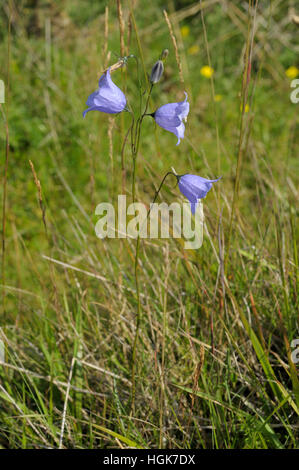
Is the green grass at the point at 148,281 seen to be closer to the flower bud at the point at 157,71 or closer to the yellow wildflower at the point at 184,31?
the yellow wildflower at the point at 184,31

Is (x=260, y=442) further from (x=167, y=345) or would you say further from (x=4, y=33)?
(x=4, y=33)

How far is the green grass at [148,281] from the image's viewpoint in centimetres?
138

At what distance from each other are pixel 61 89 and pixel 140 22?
1154mm

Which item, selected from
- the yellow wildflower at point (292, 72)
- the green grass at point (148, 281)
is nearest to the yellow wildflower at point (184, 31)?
the green grass at point (148, 281)

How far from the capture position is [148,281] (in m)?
1.72

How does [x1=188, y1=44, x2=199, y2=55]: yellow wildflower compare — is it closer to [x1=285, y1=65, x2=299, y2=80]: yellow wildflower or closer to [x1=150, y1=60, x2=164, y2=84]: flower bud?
[x1=285, y1=65, x2=299, y2=80]: yellow wildflower

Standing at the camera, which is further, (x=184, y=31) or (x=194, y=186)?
(x=184, y=31)

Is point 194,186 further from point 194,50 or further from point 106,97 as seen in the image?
point 194,50

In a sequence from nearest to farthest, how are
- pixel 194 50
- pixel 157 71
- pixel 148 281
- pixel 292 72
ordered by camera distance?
pixel 157 71
pixel 148 281
pixel 292 72
pixel 194 50

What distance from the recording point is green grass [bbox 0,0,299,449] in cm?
138

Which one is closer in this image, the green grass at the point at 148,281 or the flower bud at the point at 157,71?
the flower bud at the point at 157,71

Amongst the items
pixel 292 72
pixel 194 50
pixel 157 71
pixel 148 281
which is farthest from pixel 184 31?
pixel 157 71

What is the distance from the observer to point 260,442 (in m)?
1.32
